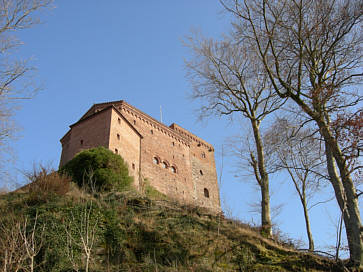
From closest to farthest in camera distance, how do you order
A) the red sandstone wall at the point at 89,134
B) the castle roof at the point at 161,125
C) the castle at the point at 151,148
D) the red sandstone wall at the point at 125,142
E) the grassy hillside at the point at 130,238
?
the grassy hillside at the point at 130,238
the red sandstone wall at the point at 89,134
the red sandstone wall at the point at 125,142
the castle at the point at 151,148
the castle roof at the point at 161,125

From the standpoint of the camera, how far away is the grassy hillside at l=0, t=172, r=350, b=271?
6867 mm

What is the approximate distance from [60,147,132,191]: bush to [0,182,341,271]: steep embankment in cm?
275

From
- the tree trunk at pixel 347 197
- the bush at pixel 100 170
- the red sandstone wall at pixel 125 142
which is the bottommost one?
the tree trunk at pixel 347 197

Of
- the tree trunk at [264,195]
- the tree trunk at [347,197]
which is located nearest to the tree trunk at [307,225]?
the tree trunk at [264,195]

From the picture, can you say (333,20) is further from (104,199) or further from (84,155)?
(84,155)

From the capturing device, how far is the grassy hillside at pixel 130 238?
6867 millimetres

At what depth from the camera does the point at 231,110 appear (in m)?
12.9

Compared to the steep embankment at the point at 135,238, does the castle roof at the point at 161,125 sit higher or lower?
higher

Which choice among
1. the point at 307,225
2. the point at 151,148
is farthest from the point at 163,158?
the point at 307,225

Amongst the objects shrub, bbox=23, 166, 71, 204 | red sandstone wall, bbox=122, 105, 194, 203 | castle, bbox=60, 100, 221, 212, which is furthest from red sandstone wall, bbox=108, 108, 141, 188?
shrub, bbox=23, 166, 71, 204

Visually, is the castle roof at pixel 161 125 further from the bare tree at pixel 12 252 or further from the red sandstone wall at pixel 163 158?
the bare tree at pixel 12 252

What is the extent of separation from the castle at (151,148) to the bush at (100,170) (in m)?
2.50

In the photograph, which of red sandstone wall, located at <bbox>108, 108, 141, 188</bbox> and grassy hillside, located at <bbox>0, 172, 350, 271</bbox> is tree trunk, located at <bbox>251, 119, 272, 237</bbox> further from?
red sandstone wall, located at <bbox>108, 108, 141, 188</bbox>

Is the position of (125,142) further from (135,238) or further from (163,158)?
(135,238)
